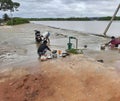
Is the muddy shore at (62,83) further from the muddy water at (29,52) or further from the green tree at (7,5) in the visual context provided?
the green tree at (7,5)

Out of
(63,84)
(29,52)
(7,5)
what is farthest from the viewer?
(7,5)

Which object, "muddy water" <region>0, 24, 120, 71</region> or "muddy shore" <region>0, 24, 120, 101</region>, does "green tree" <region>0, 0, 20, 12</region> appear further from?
"muddy shore" <region>0, 24, 120, 101</region>

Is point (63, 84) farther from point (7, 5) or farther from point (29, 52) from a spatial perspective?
point (7, 5)

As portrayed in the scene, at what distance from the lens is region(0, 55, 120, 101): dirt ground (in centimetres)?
1092

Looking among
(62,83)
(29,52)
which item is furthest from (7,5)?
(62,83)

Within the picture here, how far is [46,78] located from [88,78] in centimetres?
151

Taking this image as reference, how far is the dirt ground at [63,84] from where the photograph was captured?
10922 mm

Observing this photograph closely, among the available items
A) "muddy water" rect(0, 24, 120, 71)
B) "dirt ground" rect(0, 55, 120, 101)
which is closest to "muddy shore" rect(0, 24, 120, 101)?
"dirt ground" rect(0, 55, 120, 101)

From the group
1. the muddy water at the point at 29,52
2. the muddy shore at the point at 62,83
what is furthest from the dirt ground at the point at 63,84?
the muddy water at the point at 29,52

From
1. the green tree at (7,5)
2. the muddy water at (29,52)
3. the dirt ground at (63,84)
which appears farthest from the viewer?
the green tree at (7,5)

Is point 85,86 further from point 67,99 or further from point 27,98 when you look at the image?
point 27,98

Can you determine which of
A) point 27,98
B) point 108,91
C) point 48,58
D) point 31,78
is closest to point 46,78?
point 31,78

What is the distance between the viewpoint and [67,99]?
428 inches

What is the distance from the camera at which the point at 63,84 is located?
11.7 metres
